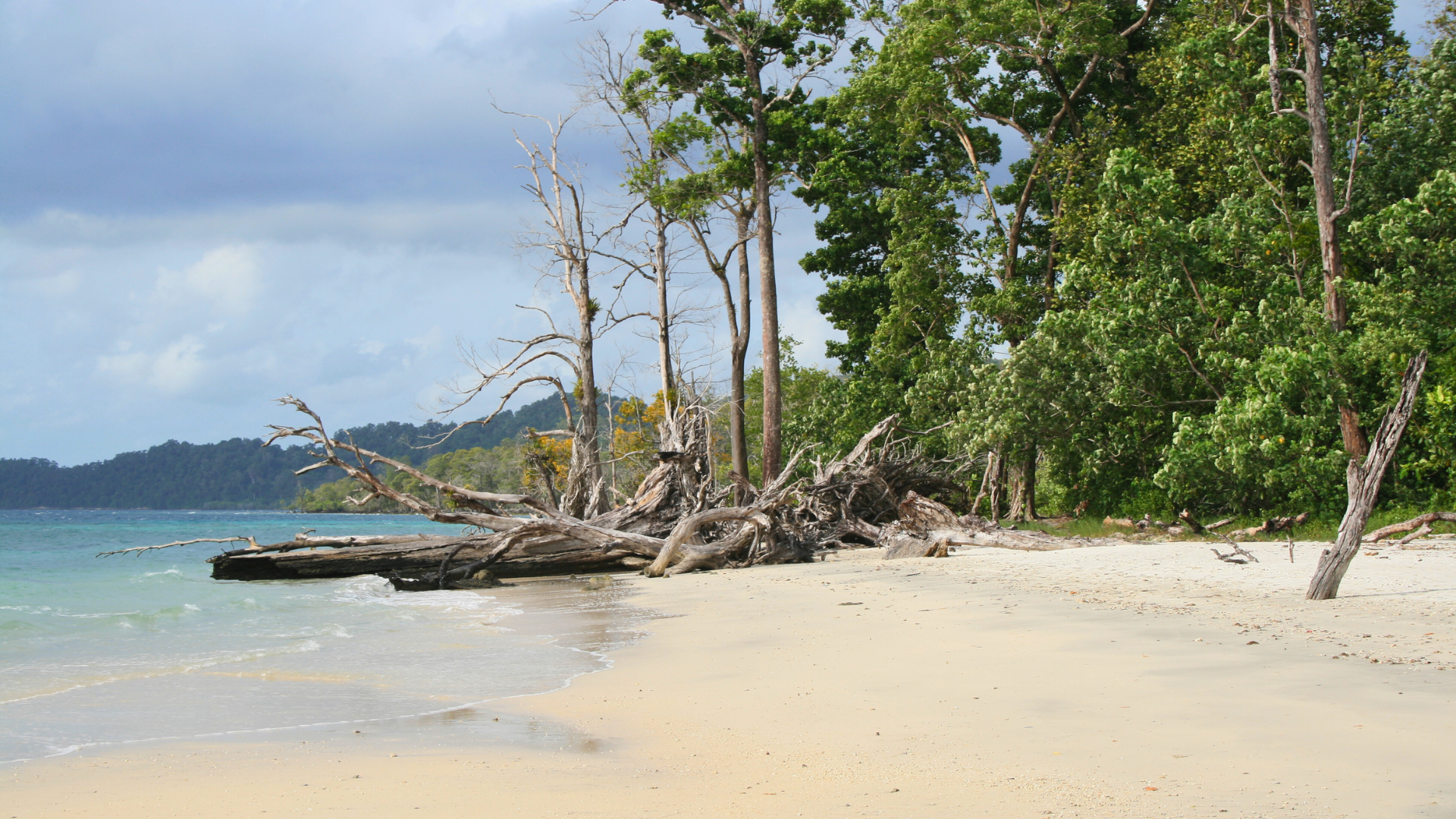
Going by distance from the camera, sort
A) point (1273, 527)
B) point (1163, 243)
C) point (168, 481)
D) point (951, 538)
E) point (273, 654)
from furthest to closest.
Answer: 1. point (168, 481)
2. point (1163, 243)
3. point (951, 538)
4. point (1273, 527)
5. point (273, 654)

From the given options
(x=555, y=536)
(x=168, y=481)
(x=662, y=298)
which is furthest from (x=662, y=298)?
(x=168, y=481)

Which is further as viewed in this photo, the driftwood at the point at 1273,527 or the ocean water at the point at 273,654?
the driftwood at the point at 1273,527

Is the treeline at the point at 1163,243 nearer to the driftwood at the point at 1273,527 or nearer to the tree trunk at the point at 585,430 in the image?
the driftwood at the point at 1273,527

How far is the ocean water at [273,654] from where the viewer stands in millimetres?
5066

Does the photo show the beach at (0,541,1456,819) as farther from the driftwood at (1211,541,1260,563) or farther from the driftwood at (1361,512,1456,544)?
the driftwood at (1361,512,1456,544)

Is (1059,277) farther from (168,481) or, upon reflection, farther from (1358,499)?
(168,481)

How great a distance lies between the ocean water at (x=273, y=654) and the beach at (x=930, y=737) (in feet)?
1.58

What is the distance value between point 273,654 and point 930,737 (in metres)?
5.64

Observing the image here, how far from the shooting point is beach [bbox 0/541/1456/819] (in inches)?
128

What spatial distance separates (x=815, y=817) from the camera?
120 inches

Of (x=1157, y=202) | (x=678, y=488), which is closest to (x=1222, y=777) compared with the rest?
(x=678, y=488)

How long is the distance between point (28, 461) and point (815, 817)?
171m

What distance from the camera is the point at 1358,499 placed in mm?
7203

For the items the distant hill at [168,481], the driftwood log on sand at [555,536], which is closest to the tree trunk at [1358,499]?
the driftwood log on sand at [555,536]
